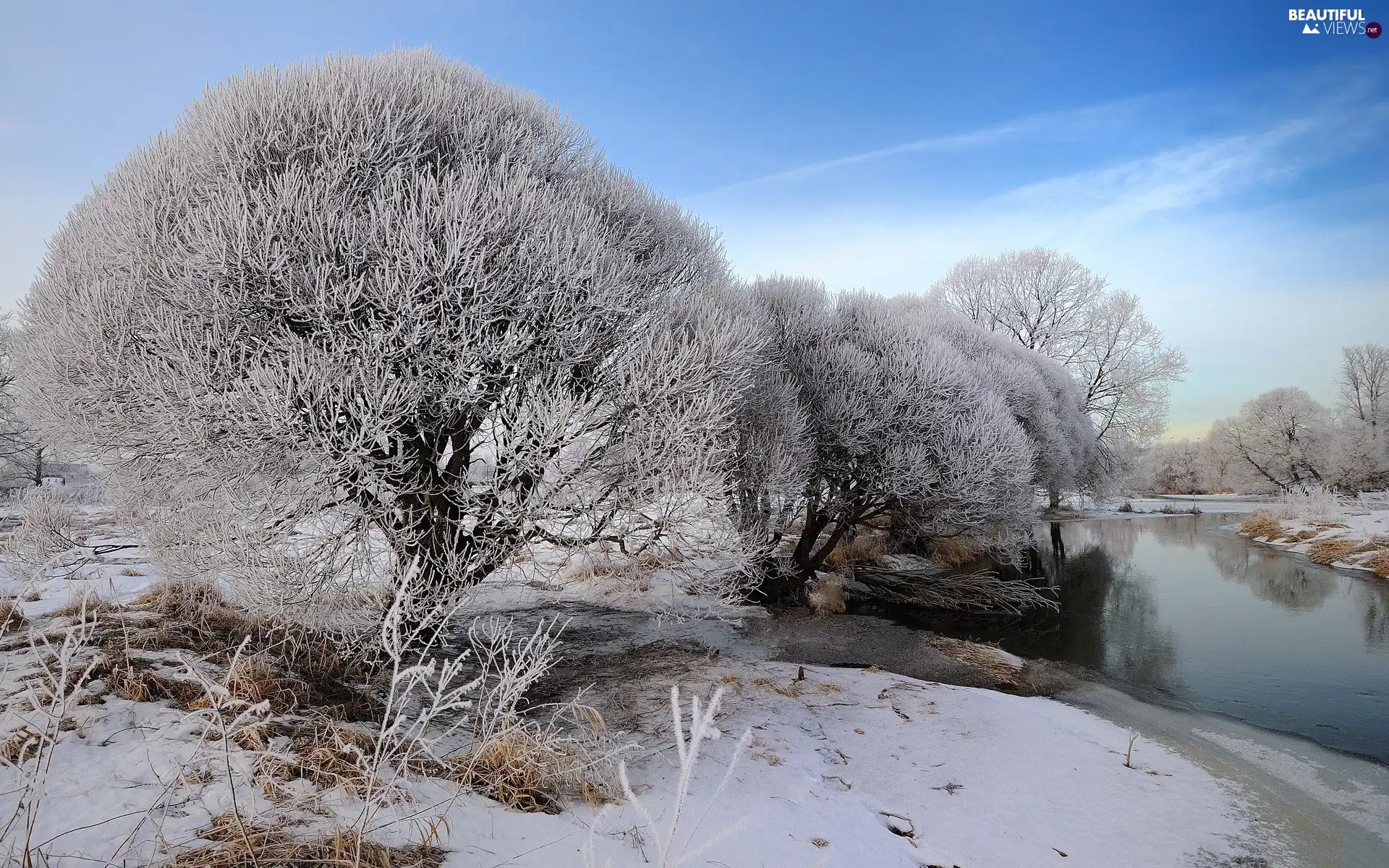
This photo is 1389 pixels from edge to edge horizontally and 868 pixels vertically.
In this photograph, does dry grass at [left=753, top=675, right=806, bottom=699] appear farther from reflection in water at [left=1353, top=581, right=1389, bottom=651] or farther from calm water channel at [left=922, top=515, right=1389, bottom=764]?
reflection in water at [left=1353, top=581, right=1389, bottom=651]

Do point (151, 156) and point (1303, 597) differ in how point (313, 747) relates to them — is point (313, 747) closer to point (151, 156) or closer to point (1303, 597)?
point (151, 156)

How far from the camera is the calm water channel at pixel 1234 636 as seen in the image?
841 cm

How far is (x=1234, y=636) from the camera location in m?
11.6

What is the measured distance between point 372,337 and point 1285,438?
45426 millimetres

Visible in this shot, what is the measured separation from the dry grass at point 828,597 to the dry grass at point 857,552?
1.29 m

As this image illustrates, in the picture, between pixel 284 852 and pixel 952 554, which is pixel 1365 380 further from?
pixel 284 852

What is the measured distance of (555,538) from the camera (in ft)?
25.5

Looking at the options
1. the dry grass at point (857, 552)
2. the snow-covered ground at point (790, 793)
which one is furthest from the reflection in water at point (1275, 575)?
the snow-covered ground at point (790, 793)

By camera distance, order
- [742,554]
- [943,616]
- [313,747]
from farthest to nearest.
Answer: [943,616], [742,554], [313,747]

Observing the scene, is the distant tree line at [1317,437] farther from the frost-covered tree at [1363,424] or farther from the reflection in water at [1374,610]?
the reflection in water at [1374,610]

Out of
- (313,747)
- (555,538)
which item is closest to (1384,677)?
(555,538)

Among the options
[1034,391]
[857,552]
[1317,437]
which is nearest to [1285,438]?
[1317,437]

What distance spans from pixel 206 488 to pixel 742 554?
20.5 ft

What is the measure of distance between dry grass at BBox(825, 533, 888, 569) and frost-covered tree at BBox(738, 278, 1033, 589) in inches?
92.0
